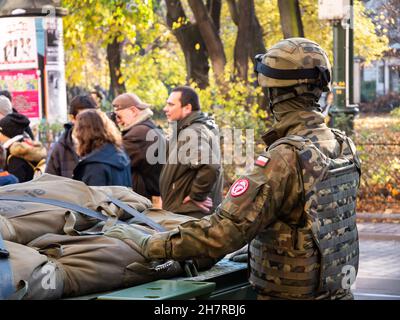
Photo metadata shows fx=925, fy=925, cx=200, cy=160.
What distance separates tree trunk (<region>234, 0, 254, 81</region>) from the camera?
1872 cm

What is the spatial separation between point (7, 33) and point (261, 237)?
8.51 metres

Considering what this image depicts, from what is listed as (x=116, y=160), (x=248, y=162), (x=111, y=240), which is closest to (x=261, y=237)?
(x=111, y=240)

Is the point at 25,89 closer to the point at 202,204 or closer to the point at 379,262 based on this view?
the point at 202,204

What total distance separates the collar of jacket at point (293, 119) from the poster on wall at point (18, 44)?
8.14m

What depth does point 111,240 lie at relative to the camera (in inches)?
156

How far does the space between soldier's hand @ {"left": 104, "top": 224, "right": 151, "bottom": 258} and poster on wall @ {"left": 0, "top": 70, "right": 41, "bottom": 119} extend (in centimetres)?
819

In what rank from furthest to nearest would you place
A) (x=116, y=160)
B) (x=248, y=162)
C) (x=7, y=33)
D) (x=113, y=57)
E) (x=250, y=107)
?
(x=113, y=57)
(x=250, y=107)
(x=248, y=162)
(x=7, y=33)
(x=116, y=160)

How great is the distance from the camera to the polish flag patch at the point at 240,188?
12.4ft

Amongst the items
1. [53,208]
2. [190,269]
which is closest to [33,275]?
[53,208]

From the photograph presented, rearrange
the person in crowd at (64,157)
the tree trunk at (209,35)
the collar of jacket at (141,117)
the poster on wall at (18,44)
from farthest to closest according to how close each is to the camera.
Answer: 1. the tree trunk at (209,35)
2. the poster on wall at (18,44)
3. the collar of jacket at (141,117)
4. the person in crowd at (64,157)

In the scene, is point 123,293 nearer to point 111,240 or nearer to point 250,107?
point 111,240

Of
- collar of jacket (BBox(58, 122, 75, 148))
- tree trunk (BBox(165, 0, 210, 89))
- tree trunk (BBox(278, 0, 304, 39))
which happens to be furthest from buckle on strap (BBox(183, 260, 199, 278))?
tree trunk (BBox(165, 0, 210, 89))

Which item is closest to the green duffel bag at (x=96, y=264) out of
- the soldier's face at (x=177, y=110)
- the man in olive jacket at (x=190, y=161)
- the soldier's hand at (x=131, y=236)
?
the soldier's hand at (x=131, y=236)

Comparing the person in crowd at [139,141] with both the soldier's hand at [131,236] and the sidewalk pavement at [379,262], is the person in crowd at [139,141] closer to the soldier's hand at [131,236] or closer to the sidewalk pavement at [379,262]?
the sidewalk pavement at [379,262]
